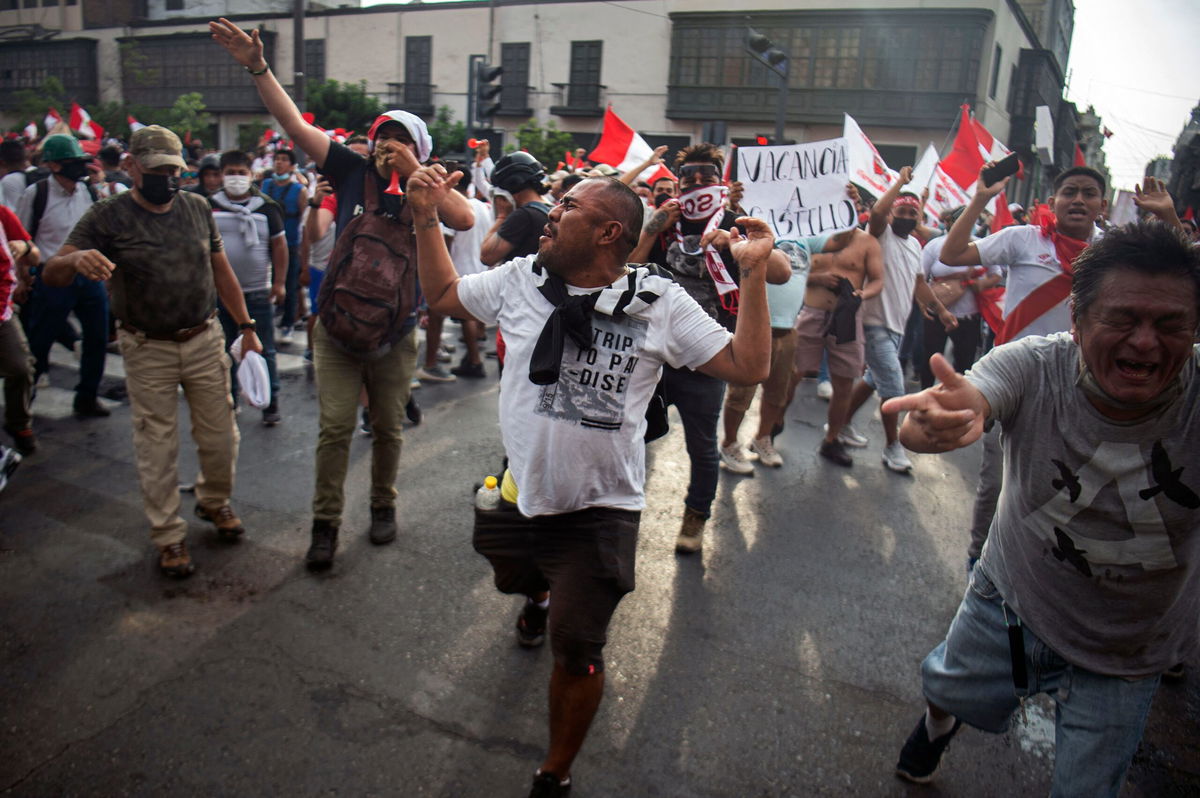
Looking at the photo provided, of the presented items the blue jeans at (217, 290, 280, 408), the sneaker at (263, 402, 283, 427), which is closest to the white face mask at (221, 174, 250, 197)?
the blue jeans at (217, 290, 280, 408)

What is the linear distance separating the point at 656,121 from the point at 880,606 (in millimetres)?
32694

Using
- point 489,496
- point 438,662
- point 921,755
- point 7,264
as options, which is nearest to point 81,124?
point 7,264

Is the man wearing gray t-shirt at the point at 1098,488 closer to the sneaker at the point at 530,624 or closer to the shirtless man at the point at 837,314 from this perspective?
the sneaker at the point at 530,624

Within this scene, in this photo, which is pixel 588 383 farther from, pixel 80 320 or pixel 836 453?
pixel 80 320

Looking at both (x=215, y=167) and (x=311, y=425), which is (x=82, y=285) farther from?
(x=311, y=425)

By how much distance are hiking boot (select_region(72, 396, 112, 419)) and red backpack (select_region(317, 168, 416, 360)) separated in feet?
10.5

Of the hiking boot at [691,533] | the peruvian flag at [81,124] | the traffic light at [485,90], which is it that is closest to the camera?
the hiking boot at [691,533]

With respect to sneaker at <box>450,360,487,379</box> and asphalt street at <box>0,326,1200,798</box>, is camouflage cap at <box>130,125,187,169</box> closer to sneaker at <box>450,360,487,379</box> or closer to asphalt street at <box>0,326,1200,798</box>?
asphalt street at <box>0,326,1200,798</box>

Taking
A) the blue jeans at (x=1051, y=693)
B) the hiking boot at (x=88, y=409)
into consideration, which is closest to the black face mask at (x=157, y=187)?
the hiking boot at (x=88, y=409)

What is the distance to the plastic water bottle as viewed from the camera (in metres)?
2.64

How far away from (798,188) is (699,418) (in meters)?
2.54

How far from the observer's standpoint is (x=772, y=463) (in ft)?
19.2

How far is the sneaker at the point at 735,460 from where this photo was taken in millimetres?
5652

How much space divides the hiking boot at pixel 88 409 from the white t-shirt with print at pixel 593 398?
190 inches
